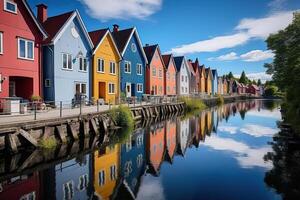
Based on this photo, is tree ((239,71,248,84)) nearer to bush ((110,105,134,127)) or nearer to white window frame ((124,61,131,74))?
→ white window frame ((124,61,131,74))

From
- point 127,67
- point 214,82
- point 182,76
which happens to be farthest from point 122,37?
point 214,82

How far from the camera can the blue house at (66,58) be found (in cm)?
2384

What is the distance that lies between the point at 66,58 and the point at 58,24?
3.26 m

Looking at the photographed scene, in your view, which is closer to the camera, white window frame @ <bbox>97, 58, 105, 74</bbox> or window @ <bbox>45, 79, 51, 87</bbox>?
window @ <bbox>45, 79, 51, 87</bbox>

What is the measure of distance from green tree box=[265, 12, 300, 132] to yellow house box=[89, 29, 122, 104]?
17107mm

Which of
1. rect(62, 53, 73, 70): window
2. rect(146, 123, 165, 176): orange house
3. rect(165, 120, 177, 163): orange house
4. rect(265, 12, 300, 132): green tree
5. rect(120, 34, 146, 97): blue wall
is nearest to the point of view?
rect(146, 123, 165, 176): orange house

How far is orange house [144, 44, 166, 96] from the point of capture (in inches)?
1630

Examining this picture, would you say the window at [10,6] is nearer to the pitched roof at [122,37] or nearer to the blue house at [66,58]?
the blue house at [66,58]

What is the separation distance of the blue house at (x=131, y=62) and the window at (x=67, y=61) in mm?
9386

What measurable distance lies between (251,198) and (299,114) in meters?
12.0

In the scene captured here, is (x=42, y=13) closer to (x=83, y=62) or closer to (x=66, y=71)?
(x=83, y=62)

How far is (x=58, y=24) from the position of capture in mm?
25312

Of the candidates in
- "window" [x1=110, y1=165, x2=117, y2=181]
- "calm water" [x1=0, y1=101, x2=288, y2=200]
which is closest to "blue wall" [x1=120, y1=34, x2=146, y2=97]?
"calm water" [x1=0, y1=101, x2=288, y2=200]

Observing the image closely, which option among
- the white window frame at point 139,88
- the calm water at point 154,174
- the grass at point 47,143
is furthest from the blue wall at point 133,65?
the grass at point 47,143
